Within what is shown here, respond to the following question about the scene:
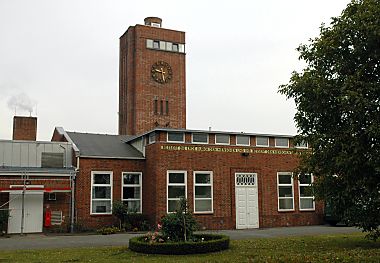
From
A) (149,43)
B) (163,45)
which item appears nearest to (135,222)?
(149,43)

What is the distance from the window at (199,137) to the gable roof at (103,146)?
10.8 feet

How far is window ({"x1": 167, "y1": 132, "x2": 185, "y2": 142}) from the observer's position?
25.6 metres

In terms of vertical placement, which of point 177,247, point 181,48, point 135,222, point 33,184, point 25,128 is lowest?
point 177,247

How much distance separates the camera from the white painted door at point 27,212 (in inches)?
940

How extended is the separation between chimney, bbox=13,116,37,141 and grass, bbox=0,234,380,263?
18.5m

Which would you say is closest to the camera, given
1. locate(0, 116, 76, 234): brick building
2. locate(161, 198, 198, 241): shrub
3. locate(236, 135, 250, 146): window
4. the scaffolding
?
locate(161, 198, 198, 241): shrub

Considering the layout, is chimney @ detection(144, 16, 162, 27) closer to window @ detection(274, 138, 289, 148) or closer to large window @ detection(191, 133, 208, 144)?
window @ detection(274, 138, 289, 148)

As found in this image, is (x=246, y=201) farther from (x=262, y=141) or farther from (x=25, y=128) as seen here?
(x=25, y=128)

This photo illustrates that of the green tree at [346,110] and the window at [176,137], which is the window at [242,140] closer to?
the window at [176,137]

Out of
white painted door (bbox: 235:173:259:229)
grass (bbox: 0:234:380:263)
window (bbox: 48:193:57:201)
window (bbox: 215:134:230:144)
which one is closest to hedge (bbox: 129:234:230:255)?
grass (bbox: 0:234:380:263)

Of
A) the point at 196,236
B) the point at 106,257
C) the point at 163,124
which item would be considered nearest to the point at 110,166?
Result: the point at 196,236

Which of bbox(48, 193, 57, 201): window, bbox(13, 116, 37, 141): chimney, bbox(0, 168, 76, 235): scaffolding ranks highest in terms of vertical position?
bbox(13, 116, 37, 141): chimney

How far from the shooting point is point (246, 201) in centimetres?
2683

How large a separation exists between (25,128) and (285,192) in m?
18.4
